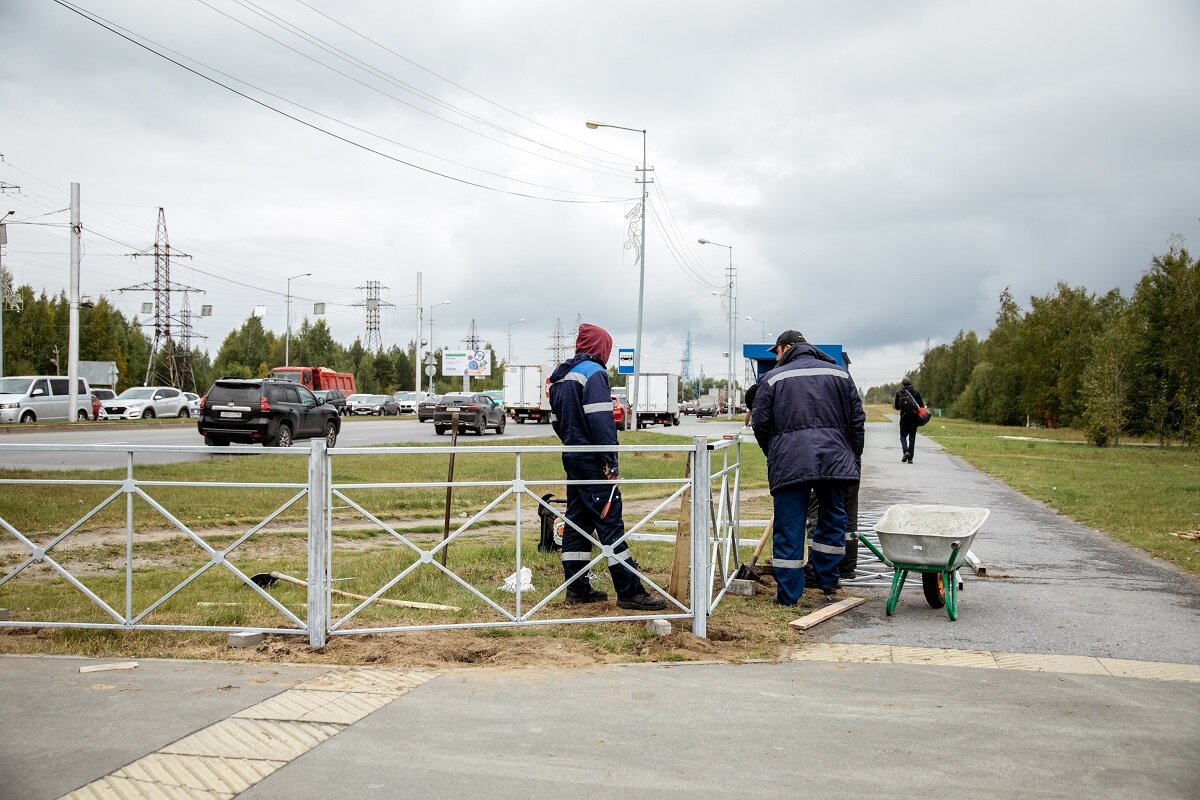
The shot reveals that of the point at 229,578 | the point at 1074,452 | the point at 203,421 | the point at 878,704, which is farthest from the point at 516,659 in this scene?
the point at 1074,452

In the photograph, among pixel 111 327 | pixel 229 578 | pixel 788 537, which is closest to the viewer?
pixel 788 537

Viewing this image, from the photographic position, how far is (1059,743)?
4254 millimetres

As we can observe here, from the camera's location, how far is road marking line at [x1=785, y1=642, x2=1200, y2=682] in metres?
5.51

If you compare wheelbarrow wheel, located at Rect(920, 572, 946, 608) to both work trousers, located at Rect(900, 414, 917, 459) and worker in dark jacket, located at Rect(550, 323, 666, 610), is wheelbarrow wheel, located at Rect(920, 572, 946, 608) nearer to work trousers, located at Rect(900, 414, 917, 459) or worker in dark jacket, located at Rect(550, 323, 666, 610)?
worker in dark jacket, located at Rect(550, 323, 666, 610)

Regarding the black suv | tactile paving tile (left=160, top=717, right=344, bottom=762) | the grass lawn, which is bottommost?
the grass lawn

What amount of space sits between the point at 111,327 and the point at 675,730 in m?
102

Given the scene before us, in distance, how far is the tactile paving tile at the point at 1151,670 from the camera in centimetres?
541

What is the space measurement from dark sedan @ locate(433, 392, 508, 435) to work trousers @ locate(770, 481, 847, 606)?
1105 inches

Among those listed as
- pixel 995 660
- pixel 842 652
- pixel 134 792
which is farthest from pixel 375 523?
pixel 995 660

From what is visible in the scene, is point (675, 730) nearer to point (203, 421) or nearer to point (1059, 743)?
point (1059, 743)

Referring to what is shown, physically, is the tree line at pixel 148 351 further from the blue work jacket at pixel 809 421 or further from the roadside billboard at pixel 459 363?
the blue work jacket at pixel 809 421

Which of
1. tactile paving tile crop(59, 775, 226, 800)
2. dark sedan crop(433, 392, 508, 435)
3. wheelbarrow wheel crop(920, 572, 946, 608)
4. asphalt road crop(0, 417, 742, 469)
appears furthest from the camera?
dark sedan crop(433, 392, 508, 435)

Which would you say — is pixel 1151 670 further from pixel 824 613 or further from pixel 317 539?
pixel 317 539

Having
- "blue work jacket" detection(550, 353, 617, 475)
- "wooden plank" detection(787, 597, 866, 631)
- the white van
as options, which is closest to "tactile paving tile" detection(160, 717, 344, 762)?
"blue work jacket" detection(550, 353, 617, 475)
